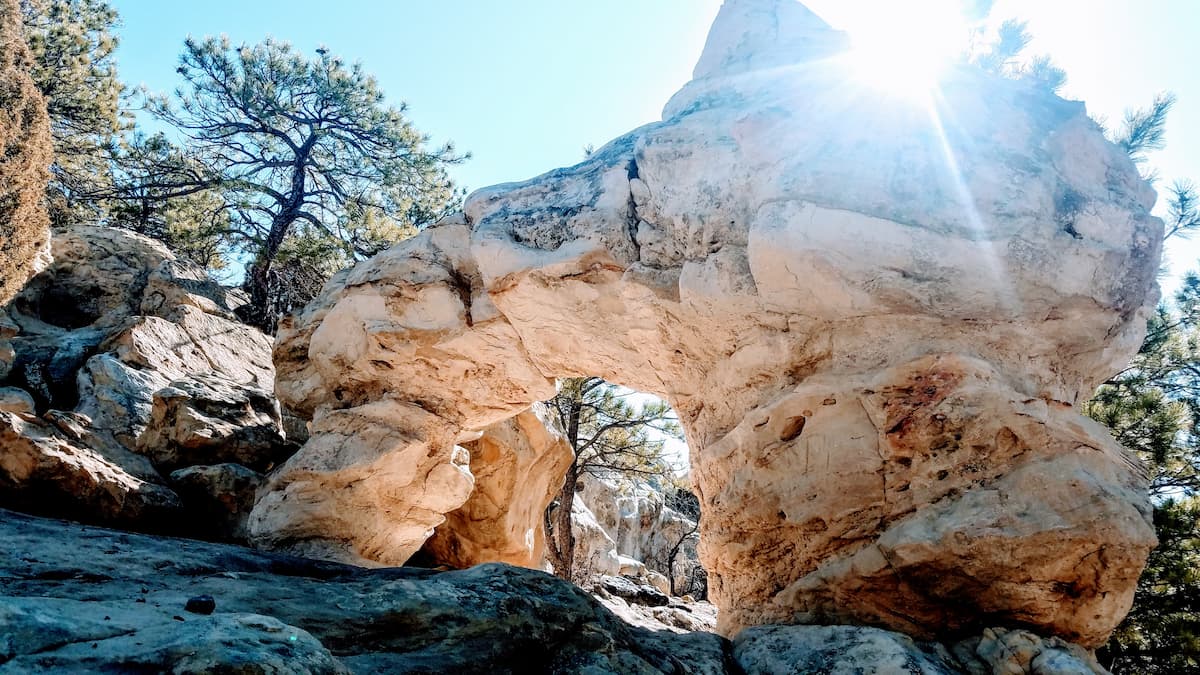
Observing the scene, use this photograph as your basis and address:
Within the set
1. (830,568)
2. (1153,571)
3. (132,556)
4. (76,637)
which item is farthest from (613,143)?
(1153,571)

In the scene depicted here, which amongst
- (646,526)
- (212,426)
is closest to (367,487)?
(212,426)

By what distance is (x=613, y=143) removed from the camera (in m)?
6.59

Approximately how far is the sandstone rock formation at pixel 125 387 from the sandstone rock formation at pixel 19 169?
659 millimetres

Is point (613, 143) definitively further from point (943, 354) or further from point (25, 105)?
point (25, 105)

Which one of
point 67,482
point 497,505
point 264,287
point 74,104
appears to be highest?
point 74,104

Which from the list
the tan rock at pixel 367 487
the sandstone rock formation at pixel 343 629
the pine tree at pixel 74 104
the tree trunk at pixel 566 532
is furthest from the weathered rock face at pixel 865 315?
the pine tree at pixel 74 104

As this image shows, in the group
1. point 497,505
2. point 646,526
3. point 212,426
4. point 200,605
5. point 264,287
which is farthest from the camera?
point 646,526

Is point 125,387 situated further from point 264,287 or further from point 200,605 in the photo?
point 200,605

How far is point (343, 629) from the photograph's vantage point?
3.25 m

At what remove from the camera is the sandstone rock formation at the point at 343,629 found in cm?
231

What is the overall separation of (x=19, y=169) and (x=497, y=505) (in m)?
6.59

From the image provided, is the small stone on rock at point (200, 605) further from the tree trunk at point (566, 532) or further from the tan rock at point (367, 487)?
the tree trunk at point (566, 532)

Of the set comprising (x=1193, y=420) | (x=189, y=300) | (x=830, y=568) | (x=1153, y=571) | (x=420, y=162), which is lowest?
(x=1153, y=571)

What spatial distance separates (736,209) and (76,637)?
4.32 meters
